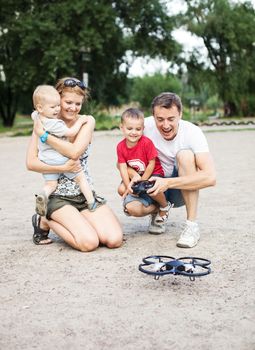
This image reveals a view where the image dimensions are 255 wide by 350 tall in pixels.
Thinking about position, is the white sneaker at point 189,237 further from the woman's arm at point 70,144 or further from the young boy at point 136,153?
the woman's arm at point 70,144

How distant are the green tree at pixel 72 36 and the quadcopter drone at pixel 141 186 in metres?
17.1

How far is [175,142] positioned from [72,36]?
19.3 m

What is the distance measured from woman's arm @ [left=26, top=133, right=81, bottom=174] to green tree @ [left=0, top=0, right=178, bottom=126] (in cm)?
1691

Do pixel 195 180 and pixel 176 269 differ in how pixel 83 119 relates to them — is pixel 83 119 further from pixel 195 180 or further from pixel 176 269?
pixel 176 269

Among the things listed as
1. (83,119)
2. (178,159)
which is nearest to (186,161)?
(178,159)

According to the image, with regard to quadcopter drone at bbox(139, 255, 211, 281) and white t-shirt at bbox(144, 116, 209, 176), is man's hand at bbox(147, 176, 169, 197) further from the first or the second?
quadcopter drone at bbox(139, 255, 211, 281)

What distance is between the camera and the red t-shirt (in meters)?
4.63

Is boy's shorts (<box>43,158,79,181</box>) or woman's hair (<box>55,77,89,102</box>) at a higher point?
woman's hair (<box>55,77,89,102</box>)

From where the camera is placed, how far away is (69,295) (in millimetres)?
3410

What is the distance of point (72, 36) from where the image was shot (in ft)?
75.7

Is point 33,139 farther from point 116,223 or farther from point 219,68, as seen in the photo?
point 219,68

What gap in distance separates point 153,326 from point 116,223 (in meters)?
1.82

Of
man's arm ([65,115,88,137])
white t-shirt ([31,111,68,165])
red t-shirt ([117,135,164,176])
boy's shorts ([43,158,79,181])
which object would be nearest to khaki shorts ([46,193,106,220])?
boy's shorts ([43,158,79,181])

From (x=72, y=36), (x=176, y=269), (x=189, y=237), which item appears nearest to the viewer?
(x=176, y=269)
